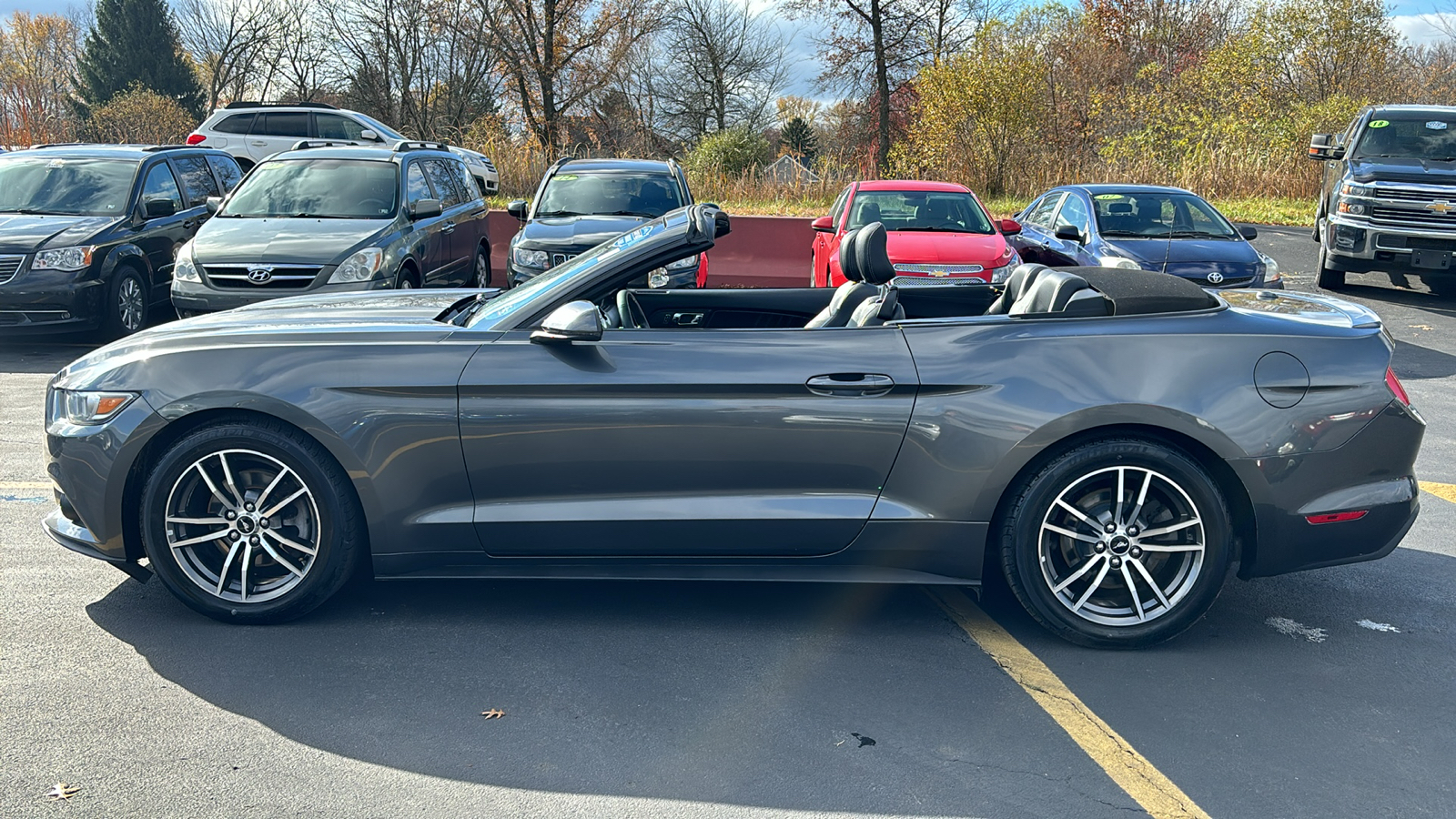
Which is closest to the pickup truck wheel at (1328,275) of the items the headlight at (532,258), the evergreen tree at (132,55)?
the headlight at (532,258)

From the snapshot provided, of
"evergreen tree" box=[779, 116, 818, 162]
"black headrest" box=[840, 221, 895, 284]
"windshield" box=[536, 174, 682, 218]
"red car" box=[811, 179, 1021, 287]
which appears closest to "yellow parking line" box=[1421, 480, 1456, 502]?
"black headrest" box=[840, 221, 895, 284]

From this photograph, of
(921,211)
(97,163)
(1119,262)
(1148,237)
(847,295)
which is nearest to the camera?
(847,295)

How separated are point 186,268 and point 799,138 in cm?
5379

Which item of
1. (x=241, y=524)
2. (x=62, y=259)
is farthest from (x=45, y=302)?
(x=241, y=524)

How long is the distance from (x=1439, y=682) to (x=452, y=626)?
3.34 metres

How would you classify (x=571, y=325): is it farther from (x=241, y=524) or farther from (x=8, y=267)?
(x=8, y=267)

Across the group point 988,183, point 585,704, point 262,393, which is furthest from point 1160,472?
point 988,183

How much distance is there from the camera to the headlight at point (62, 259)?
9727 mm

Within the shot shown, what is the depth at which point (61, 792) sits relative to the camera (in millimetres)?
2945

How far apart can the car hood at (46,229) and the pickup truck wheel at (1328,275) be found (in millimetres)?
13824

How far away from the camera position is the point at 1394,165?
45.3 ft

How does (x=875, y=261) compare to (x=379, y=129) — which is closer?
(x=875, y=261)

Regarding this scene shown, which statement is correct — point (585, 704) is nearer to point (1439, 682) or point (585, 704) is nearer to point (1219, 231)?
point (1439, 682)

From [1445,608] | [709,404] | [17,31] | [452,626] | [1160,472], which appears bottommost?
[1445,608]
